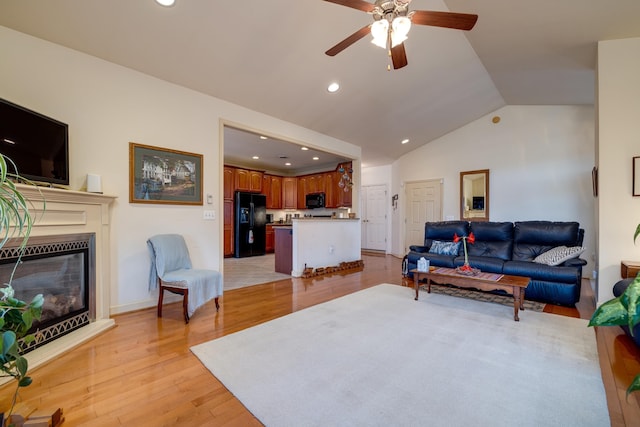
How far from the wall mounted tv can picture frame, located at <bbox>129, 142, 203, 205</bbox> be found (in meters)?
0.62

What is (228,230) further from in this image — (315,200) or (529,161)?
(529,161)

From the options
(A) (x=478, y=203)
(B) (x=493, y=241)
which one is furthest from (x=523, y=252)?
(A) (x=478, y=203)

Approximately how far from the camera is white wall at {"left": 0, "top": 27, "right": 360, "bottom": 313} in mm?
2510

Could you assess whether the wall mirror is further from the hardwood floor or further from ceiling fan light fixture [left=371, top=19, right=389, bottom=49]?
ceiling fan light fixture [left=371, top=19, right=389, bottom=49]

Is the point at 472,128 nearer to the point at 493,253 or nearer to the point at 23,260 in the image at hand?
the point at 493,253

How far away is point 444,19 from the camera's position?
204cm

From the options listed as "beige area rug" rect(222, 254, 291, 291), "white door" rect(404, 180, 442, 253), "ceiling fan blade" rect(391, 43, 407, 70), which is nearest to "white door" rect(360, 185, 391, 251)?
"white door" rect(404, 180, 442, 253)

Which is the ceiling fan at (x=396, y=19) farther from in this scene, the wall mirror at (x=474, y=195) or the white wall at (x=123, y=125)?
the wall mirror at (x=474, y=195)

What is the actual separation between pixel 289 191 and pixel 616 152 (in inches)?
278

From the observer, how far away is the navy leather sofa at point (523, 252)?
11.2 feet

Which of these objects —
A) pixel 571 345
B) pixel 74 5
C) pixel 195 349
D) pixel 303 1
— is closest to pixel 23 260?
pixel 195 349

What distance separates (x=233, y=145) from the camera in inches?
245

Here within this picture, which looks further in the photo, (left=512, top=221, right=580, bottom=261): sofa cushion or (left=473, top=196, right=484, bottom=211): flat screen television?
(left=473, top=196, right=484, bottom=211): flat screen television

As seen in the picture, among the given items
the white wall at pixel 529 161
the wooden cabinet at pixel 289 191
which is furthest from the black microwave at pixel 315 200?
the white wall at pixel 529 161
